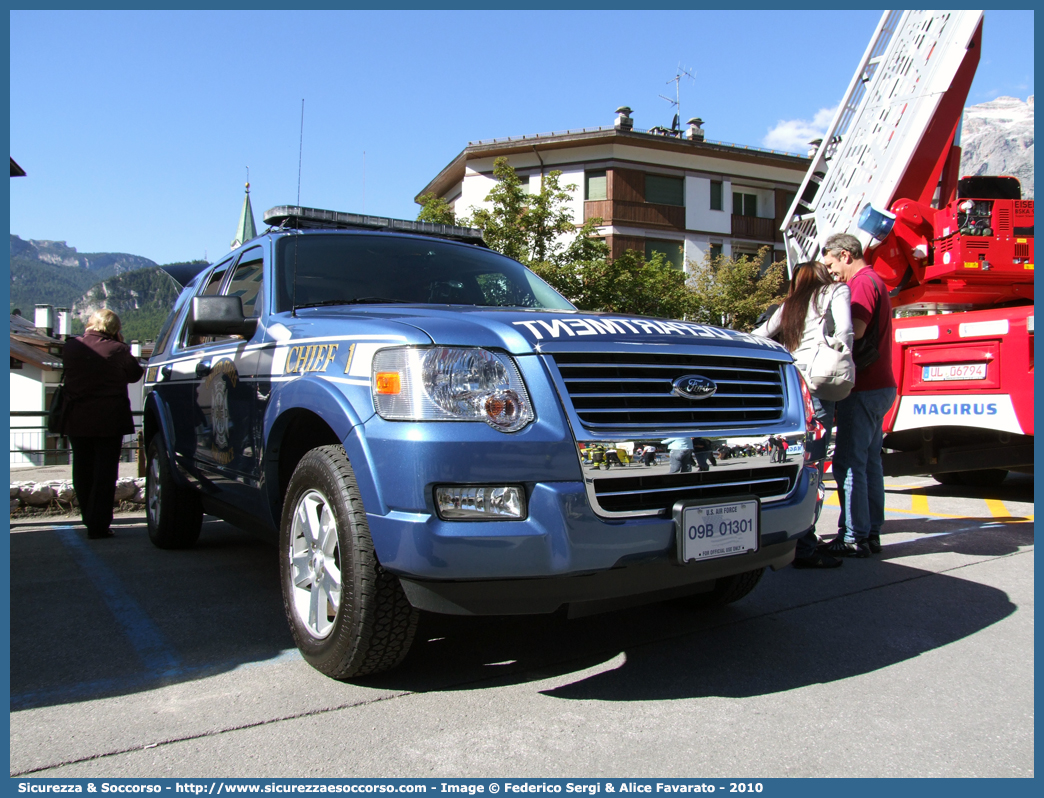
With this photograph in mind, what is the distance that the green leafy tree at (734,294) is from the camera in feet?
88.7

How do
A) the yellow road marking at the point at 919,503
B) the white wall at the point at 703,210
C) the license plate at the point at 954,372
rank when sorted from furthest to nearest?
the white wall at the point at 703,210 < the yellow road marking at the point at 919,503 < the license plate at the point at 954,372

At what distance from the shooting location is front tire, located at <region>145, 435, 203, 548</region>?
17.2ft

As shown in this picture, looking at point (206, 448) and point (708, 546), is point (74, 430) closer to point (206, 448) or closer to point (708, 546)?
point (206, 448)

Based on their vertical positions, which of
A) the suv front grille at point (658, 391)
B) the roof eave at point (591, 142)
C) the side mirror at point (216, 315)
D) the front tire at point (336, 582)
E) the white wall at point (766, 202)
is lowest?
the front tire at point (336, 582)

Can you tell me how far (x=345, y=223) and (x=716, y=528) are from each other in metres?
3.05


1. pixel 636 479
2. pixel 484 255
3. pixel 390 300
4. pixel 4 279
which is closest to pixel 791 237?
pixel 484 255

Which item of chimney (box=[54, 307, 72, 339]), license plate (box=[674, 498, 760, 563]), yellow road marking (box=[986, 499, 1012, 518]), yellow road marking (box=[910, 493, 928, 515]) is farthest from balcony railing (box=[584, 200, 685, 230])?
chimney (box=[54, 307, 72, 339])

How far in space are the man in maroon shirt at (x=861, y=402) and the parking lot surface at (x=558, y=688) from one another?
0.50 meters

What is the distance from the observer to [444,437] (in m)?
2.39

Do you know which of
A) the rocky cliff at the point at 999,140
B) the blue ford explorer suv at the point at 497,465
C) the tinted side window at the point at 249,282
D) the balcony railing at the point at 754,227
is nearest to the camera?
the blue ford explorer suv at the point at 497,465

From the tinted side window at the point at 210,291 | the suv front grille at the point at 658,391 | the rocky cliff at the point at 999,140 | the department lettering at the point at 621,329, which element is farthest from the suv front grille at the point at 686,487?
the rocky cliff at the point at 999,140

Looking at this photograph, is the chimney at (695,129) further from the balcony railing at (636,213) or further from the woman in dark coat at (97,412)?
the woman in dark coat at (97,412)

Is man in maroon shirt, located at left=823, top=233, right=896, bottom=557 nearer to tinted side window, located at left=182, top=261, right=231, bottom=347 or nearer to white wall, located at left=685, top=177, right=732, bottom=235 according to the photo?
tinted side window, located at left=182, top=261, right=231, bottom=347

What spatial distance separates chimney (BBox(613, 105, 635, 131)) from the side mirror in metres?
27.8
